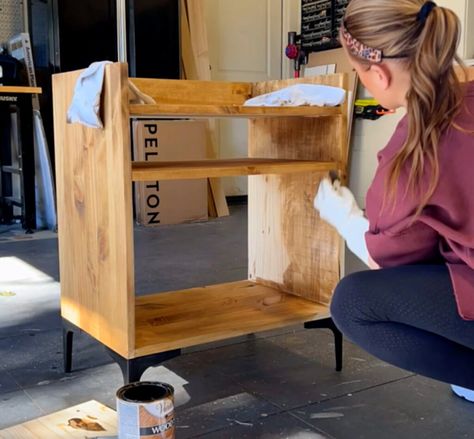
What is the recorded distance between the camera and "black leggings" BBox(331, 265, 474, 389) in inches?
41.2

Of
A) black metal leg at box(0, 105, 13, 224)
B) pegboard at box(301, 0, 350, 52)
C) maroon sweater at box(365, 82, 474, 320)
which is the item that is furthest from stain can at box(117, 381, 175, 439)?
pegboard at box(301, 0, 350, 52)

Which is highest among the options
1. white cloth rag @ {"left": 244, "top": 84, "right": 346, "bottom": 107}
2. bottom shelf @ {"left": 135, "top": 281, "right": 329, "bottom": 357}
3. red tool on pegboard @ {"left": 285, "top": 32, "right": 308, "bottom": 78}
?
red tool on pegboard @ {"left": 285, "top": 32, "right": 308, "bottom": 78}

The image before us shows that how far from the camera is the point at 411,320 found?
3.52 feet

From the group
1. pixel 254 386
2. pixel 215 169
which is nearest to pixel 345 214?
pixel 215 169

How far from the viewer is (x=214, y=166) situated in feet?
5.13

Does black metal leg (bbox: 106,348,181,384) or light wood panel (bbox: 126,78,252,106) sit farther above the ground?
light wood panel (bbox: 126,78,252,106)

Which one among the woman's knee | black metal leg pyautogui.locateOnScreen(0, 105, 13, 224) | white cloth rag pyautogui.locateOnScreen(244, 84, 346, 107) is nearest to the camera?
the woman's knee

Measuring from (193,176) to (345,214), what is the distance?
1.17 feet

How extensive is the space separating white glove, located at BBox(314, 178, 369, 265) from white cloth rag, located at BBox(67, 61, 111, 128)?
0.55 m

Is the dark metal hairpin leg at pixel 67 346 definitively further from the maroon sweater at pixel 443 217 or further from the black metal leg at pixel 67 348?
the maroon sweater at pixel 443 217

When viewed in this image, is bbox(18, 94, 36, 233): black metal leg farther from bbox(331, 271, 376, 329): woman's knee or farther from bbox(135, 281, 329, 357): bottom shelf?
bbox(331, 271, 376, 329): woman's knee

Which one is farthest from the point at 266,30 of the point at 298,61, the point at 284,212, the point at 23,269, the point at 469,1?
the point at 284,212

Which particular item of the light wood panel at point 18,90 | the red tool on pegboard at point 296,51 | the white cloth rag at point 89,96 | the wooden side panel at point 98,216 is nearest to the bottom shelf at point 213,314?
the wooden side panel at point 98,216

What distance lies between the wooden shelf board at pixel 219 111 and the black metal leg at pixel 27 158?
112 inches
